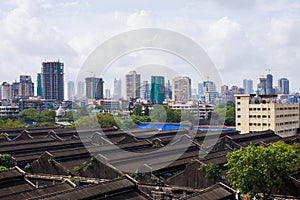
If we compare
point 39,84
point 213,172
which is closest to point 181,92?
point 213,172

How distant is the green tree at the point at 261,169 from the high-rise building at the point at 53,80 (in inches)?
4457

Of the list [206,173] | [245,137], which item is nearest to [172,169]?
[206,173]

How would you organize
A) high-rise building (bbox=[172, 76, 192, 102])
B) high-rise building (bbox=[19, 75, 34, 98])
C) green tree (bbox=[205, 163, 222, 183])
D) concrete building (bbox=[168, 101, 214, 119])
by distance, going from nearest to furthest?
green tree (bbox=[205, 163, 222, 183]) → high-rise building (bbox=[172, 76, 192, 102]) → concrete building (bbox=[168, 101, 214, 119]) → high-rise building (bbox=[19, 75, 34, 98])

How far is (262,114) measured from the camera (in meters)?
47.5

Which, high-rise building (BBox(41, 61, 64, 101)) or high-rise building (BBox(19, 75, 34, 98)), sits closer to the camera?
high-rise building (BBox(41, 61, 64, 101))

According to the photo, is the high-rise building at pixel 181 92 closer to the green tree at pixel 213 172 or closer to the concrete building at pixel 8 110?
the concrete building at pixel 8 110

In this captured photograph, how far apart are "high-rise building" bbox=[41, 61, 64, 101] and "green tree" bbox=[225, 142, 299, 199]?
113 metres

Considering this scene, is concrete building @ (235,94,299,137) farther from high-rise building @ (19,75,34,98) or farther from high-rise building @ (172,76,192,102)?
high-rise building @ (19,75,34,98)

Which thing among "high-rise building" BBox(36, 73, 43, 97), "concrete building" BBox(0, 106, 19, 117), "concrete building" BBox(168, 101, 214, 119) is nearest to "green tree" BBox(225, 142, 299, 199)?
"concrete building" BBox(168, 101, 214, 119)

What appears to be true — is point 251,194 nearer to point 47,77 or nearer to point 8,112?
point 8,112

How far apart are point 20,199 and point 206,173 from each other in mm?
9502

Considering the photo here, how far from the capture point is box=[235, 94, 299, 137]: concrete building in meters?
47.0

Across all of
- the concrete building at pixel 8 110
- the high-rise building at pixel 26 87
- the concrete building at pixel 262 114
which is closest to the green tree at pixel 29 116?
the concrete building at pixel 8 110

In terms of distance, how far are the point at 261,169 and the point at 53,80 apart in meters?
115
